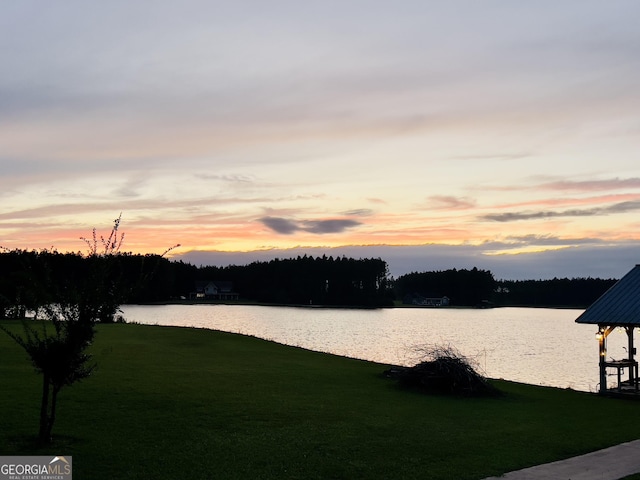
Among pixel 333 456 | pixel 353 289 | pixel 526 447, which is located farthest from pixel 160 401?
pixel 353 289

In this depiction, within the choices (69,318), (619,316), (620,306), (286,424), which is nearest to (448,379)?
(619,316)

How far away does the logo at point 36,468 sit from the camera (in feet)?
34.8

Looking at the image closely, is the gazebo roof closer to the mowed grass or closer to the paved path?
the mowed grass

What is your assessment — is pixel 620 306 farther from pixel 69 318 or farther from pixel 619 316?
pixel 69 318

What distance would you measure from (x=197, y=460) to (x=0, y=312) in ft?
158

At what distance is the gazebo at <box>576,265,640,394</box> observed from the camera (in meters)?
25.6

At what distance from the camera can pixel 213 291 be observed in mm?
196625

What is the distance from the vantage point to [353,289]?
17962cm

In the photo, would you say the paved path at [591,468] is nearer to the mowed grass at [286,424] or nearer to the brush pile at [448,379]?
the mowed grass at [286,424]

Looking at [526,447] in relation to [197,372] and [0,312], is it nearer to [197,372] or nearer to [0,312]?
[197,372]

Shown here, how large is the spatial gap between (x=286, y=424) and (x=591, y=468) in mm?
7034

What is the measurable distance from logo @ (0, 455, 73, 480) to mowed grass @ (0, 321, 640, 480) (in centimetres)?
29

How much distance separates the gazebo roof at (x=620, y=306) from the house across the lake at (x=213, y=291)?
174023 mm

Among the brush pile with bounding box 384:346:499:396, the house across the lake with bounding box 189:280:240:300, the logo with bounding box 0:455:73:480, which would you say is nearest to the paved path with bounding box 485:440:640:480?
the logo with bounding box 0:455:73:480
